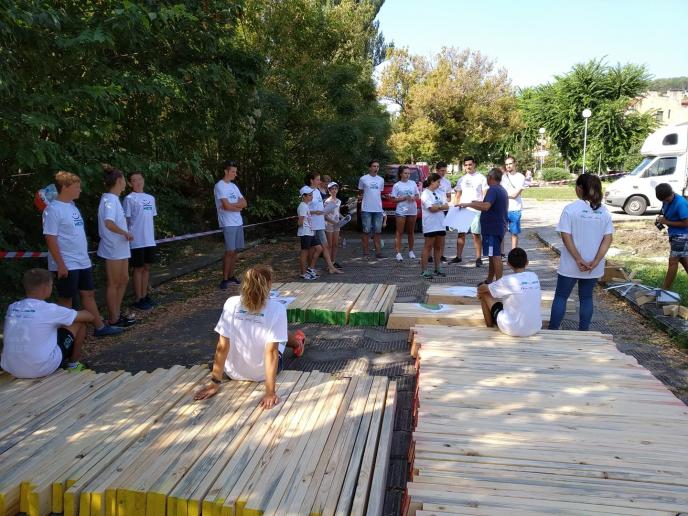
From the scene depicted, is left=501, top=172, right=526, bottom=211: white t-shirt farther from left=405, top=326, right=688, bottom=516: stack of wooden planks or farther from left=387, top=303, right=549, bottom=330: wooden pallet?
left=405, top=326, right=688, bottom=516: stack of wooden planks

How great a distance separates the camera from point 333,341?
6066 mm

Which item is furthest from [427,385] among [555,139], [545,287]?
[555,139]

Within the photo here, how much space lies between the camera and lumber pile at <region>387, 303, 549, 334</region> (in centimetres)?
607

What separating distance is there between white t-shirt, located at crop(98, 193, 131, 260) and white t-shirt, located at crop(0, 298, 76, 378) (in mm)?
2038

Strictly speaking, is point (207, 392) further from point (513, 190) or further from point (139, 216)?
point (513, 190)

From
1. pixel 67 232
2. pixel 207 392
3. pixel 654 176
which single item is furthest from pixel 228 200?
pixel 654 176

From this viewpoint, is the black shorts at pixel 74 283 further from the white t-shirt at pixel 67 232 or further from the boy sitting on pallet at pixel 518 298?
the boy sitting on pallet at pixel 518 298

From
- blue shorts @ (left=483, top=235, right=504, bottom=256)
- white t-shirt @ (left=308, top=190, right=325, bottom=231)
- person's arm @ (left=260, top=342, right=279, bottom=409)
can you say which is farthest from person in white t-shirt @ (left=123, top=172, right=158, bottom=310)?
blue shorts @ (left=483, top=235, right=504, bottom=256)

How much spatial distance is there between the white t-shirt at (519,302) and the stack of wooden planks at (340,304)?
1.73 metres

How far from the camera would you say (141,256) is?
281 inches

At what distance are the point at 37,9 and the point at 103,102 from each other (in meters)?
1.00

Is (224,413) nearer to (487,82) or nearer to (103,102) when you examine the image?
(103,102)

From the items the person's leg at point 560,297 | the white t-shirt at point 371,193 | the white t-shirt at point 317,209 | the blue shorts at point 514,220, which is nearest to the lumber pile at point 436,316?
the person's leg at point 560,297

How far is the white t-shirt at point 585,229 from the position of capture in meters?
5.43
